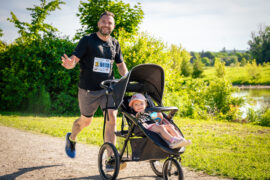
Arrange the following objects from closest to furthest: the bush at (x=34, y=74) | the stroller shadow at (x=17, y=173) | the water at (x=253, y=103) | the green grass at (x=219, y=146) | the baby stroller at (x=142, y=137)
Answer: the baby stroller at (x=142, y=137)
the stroller shadow at (x=17, y=173)
the green grass at (x=219, y=146)
the bush at (x=34, y=74)
the water at (x=253, y=103)

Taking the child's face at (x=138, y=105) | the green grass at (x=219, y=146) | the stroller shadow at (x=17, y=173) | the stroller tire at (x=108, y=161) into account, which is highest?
the child's face at (x=138, y=105)

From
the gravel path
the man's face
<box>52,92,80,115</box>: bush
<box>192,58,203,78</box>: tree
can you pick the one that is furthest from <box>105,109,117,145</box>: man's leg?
<box>192,58,203,78</box>: tree

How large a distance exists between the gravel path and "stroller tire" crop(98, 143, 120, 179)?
0.56 ft

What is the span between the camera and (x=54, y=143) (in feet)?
20.7

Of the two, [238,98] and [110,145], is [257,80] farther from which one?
[110,145]

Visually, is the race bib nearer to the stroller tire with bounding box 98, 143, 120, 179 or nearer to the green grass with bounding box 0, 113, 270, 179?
the stroller tire with bounding box 98, 143, 120, 179

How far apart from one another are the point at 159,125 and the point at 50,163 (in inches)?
95.4

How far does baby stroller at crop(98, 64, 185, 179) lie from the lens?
3.25m

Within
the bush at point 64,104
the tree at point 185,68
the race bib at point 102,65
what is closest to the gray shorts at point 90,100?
the race bib at point 102,65

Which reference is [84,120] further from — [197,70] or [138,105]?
[197,70]

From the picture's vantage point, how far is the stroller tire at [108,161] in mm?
3699

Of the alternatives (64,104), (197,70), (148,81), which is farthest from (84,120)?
(197,70)

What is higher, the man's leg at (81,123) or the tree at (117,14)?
the tree at (117,14)

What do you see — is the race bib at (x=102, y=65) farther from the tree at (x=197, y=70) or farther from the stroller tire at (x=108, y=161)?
the tree at (x=197, y=70)
